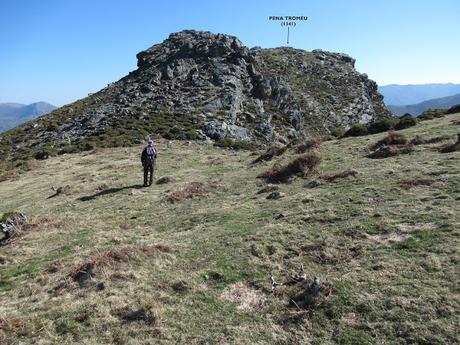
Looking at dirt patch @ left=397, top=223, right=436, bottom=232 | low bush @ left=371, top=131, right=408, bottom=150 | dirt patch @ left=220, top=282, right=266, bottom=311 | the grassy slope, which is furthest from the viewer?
low bush @ left=371, top=131, right=408, bottom=150

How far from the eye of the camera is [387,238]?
11633mm

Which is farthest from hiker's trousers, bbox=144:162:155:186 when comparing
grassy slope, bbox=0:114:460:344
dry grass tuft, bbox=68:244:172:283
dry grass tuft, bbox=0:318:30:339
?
dry grass tuft, bbox=0:318:30:339

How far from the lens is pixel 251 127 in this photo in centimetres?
6019

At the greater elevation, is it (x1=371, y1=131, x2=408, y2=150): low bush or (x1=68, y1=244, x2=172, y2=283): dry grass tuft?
(x1=371, y1=131, x2=408, y2=150): low bush

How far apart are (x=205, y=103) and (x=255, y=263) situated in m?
54.5

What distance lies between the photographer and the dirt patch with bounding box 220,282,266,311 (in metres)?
9.74

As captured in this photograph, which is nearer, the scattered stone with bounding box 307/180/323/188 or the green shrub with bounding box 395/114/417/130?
the scattered stone with bounding box 307/180/323/188

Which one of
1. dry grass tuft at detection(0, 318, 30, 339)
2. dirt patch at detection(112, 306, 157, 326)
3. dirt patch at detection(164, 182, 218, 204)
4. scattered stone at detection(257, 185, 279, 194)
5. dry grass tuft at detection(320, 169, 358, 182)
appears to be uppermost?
dry grass tuft at detection(320, 169, 358, 182)

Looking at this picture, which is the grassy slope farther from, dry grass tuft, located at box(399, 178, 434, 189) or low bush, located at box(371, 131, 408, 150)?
low bush, located at box(371, 131, 408, 150)

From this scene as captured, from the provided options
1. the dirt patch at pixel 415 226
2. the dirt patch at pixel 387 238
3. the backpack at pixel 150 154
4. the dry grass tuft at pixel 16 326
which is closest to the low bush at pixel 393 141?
the dirt patch at pixel 415 226

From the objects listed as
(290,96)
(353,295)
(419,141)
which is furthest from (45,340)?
(290,96)

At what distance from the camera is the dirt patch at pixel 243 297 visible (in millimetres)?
9742

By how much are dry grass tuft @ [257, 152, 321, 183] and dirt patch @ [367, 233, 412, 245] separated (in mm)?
8778

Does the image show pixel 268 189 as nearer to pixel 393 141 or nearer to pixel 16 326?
pixel 393 141
